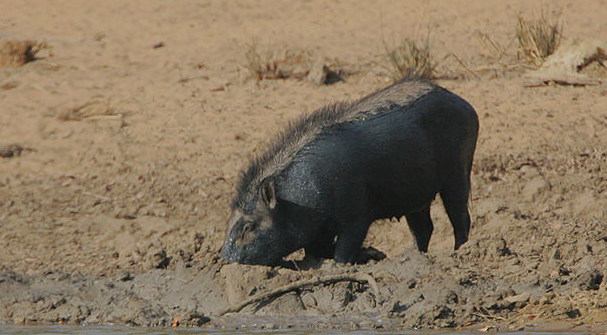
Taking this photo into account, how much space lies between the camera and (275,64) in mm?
13445

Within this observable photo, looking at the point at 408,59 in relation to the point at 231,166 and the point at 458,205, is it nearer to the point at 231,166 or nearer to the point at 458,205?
the point at 231,166

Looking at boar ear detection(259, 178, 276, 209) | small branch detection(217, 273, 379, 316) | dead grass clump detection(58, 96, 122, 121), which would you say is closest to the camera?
small branch detection(217, 273, 379, 316)

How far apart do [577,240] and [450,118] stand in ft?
4.79

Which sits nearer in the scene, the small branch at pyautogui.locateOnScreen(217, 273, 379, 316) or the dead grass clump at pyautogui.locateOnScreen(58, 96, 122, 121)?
the small branch at pyautogui.locateOnScreen(217, 273, 379, 316)

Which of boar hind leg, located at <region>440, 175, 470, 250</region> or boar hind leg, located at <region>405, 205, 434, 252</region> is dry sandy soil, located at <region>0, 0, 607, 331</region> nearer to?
boar hind leg, located at <region>405, 205, 434, 252</region>

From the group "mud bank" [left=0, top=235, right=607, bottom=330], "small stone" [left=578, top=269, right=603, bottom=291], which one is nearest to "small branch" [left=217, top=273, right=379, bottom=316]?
"mud bank" [left=0, top=235, right=607, bottom=330]

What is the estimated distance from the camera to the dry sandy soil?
24.7 ft

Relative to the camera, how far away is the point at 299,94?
42.2 ft

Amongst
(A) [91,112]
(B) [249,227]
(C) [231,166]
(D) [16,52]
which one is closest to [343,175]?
(B) [249,227]

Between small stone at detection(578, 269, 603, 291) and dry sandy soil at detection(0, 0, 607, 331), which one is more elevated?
small stone at detection(578, 269, 603, 291)

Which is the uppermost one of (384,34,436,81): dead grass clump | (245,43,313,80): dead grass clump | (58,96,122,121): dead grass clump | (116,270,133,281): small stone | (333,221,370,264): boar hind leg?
(333,221,370,264): boar hind leg

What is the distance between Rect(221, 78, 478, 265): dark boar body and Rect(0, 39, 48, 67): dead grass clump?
258 inches

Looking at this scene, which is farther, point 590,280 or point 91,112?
point 91,112

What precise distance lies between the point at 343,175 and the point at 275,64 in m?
5.60
